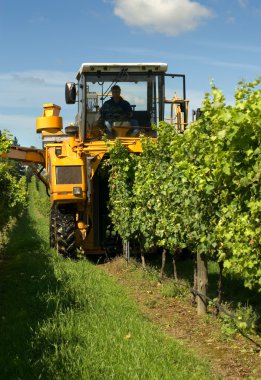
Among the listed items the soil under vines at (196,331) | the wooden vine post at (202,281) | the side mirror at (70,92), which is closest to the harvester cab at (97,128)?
the side mirror at (70,92)

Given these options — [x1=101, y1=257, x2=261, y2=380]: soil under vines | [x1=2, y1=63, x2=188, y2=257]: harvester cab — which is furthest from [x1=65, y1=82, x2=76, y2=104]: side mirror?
[x1=101, y1=257, x2=261, y2=380]: soil under vines

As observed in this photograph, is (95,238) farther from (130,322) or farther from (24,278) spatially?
(130,322)

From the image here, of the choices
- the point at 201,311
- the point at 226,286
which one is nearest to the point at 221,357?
the point at 201,311

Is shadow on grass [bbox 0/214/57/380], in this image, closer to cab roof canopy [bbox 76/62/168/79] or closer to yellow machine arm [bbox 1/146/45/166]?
yellow machine arm [bbox 1/146/45/166]

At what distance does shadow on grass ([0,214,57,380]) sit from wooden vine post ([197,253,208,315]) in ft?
5.51

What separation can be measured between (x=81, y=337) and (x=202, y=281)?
6.56ft

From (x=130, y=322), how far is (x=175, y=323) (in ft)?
2.74

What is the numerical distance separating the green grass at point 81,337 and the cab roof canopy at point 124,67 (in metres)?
3.95

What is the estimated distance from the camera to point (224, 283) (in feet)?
27.1

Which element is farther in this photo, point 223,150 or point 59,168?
point 59,168

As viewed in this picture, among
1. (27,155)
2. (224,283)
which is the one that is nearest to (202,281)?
(224,283)

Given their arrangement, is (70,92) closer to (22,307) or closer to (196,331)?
(22,307)

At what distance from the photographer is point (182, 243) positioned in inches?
264

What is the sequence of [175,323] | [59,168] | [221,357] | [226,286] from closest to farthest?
[221,357] → [175,323] → [226,286] → [59,168]
